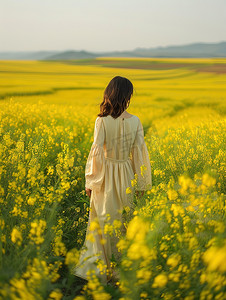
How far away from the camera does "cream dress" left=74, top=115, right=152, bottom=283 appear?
246 cm

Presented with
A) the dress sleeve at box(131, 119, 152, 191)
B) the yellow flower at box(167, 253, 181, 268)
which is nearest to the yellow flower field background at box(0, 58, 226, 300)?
the yellow flower at box(167, 253, 181, 268)

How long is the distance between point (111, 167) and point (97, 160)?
0.14 m

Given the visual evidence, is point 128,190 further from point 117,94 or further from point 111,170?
point 117,94

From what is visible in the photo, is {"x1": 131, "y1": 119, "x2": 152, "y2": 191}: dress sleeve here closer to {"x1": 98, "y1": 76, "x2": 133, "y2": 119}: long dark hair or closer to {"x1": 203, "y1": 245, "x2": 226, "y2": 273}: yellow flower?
{"x1": 98, "y1": 76, "x2": 133, "y2": 119}: long dark hair

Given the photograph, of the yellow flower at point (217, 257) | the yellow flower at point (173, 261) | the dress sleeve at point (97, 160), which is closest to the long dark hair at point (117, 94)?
the dress sleeve at point (97, 160)

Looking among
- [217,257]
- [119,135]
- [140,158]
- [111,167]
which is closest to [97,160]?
[111,167]

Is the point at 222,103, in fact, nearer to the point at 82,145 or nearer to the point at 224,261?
the point at 82,145

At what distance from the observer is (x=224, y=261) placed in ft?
3.99

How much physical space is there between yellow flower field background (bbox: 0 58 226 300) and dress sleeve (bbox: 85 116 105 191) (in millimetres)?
203

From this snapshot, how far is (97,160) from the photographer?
248 centimetres

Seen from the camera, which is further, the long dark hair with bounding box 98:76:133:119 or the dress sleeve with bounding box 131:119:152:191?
the dress sleeve with bounding box 131:119:152:191

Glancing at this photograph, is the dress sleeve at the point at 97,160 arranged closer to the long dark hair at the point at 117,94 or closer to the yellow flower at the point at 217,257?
the long dark hair at the point at 117,94

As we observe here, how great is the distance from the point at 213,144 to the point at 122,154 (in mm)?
2041

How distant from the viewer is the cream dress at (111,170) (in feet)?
8.07
